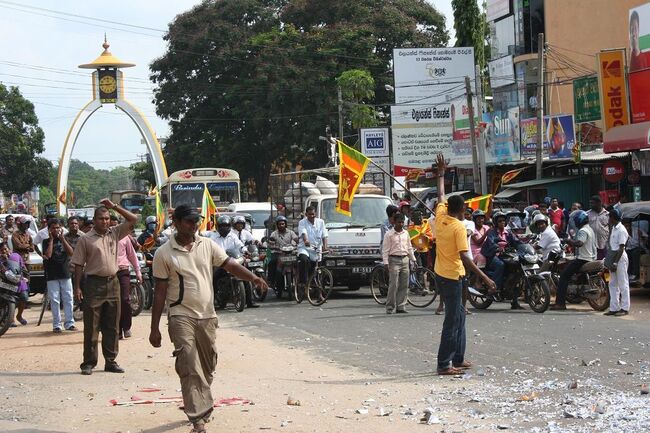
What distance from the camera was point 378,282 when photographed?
737 inches

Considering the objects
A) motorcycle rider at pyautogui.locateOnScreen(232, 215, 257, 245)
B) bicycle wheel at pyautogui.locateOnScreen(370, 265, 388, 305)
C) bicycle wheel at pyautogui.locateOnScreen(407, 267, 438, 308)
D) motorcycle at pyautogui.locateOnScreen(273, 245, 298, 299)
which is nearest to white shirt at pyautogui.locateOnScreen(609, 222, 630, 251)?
bicycle wheel at pyautogui.locateOnScreen(407, 267, 438, 308)

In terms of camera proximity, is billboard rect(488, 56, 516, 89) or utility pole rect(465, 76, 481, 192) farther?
billboard rect(488, 56, 516, 89)

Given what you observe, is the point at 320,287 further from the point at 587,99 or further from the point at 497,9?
the point at 497,9

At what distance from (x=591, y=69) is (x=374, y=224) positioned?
27.2 m

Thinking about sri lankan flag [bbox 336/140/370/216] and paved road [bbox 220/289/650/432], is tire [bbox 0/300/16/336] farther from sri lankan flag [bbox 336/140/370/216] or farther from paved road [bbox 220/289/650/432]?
sri lankan flag [bbox 336/140/370/216]

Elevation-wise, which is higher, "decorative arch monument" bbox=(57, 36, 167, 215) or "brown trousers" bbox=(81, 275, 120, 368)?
"decorative arch monument" bbox=(57, 36, 167, 215)

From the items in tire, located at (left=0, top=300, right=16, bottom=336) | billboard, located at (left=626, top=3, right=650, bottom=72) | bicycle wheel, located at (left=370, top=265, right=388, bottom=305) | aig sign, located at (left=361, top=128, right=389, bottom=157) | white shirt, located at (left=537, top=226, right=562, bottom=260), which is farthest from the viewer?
aig sign, located at (left=361, top=128, right=389, bottom=157)

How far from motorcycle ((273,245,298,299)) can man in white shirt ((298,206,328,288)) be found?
256 mm

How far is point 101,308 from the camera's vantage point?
11.1m

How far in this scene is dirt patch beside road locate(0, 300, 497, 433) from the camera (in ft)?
26.0

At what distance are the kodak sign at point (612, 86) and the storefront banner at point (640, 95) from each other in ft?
1.27

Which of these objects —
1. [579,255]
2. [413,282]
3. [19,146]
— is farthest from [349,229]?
[19,146]

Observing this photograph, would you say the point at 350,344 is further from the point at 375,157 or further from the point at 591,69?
the point at 591,69

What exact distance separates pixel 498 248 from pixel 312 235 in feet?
12.7
